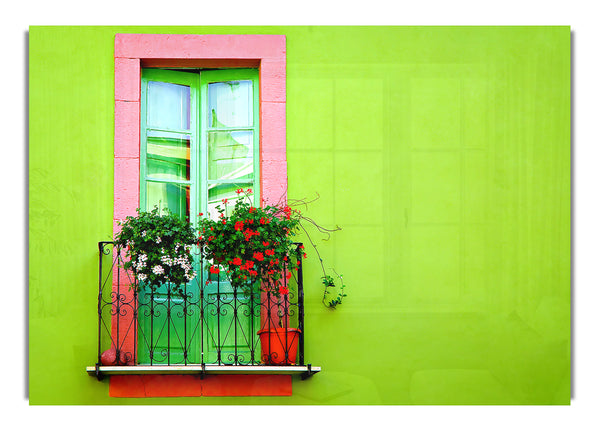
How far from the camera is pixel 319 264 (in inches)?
279

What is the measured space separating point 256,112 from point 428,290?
7.08 ft

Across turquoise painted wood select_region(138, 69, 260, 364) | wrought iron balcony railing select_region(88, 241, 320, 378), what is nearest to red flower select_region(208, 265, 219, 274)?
wrought iron balcony railing select_region(88, 241, 320, 378)

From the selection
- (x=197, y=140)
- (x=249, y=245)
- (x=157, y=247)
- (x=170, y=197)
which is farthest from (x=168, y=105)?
(x=249, y=245)

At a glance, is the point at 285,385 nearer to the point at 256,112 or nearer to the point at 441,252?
the point at 441,252

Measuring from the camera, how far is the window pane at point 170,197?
7.25 meters

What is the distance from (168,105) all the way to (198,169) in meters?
0.63

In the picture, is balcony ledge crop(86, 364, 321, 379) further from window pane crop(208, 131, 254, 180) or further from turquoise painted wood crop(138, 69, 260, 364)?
window pane crop(208, 131, 254, 180)

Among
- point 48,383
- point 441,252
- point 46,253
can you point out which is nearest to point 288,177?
point 441,252

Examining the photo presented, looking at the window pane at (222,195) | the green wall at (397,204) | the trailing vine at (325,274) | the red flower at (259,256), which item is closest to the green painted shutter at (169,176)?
the window pane at (222,195)

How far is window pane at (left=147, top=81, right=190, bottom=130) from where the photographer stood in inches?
288

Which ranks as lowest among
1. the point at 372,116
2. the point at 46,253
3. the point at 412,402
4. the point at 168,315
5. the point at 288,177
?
the point at 412,402

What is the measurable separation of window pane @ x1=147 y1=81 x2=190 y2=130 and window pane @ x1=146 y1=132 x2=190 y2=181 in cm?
11

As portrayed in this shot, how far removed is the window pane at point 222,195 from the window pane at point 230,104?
1.79 feet

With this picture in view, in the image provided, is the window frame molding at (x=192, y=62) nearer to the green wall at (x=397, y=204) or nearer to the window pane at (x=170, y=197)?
the green wall at (x=397, y=204)
